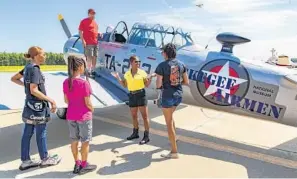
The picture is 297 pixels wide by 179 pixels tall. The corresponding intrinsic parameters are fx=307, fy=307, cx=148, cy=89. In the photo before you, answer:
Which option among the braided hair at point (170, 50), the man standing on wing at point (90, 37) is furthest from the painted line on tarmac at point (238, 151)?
the man standing on wing at point (90, 37)

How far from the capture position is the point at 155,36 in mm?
6641

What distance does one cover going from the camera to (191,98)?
5695 millimetres

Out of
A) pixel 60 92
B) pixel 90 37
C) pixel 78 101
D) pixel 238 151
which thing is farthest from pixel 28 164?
pixel 90 37

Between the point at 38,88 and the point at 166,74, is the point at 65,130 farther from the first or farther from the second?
the point at 166,74

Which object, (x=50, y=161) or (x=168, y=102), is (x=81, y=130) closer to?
(x=50, y=161)

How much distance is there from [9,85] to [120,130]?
2.49 m

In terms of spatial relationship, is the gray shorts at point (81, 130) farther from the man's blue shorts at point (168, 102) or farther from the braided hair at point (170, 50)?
the braided hair at point (170, 50)

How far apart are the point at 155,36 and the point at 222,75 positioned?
2014 mm

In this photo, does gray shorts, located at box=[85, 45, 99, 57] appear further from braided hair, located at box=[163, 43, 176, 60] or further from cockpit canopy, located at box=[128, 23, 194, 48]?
braided hair, located at box=[163, 43, 176, 60]

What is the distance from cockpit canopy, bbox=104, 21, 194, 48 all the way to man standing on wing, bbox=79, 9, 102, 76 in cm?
54

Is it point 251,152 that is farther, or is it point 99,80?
point 99,80

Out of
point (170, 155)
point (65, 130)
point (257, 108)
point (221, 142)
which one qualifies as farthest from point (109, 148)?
point (257, 108)

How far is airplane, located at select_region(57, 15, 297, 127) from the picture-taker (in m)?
4.70

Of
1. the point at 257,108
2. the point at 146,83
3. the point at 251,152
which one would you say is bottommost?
the point at 251,152
